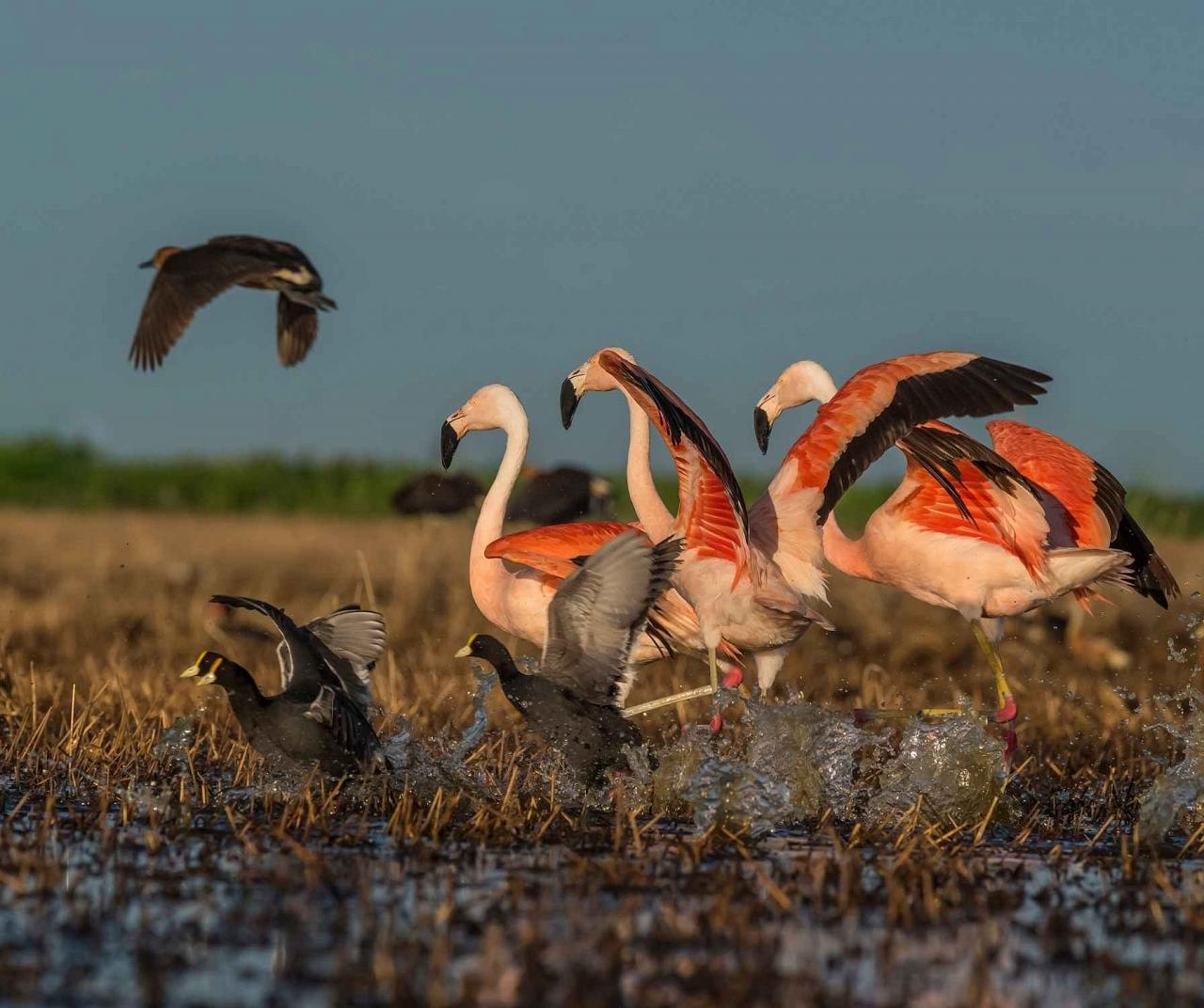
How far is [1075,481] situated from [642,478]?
167cm

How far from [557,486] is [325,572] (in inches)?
71.3

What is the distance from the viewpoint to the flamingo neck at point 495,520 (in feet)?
23.2

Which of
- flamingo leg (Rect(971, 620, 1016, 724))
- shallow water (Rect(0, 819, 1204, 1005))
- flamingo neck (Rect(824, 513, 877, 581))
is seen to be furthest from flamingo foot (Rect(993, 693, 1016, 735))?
shallow water (Rect(0, 819, 1204, 1005))

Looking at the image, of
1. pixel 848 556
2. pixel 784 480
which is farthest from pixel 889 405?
pixel 848 556

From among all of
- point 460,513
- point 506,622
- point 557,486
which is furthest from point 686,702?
point 460,513

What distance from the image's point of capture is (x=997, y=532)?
653 centimetres

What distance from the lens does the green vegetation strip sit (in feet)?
78.1

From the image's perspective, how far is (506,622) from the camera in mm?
7070

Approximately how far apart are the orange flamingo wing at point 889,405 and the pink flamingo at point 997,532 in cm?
25

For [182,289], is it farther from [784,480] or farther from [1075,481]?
[1075,481]

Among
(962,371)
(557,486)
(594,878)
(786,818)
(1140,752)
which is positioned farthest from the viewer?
(557,486)

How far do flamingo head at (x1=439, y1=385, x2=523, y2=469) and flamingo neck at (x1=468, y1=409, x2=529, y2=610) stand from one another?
26mm

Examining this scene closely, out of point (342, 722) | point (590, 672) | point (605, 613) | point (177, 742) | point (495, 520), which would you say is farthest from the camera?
point (495, 520)

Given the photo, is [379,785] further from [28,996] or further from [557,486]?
[557,486]
